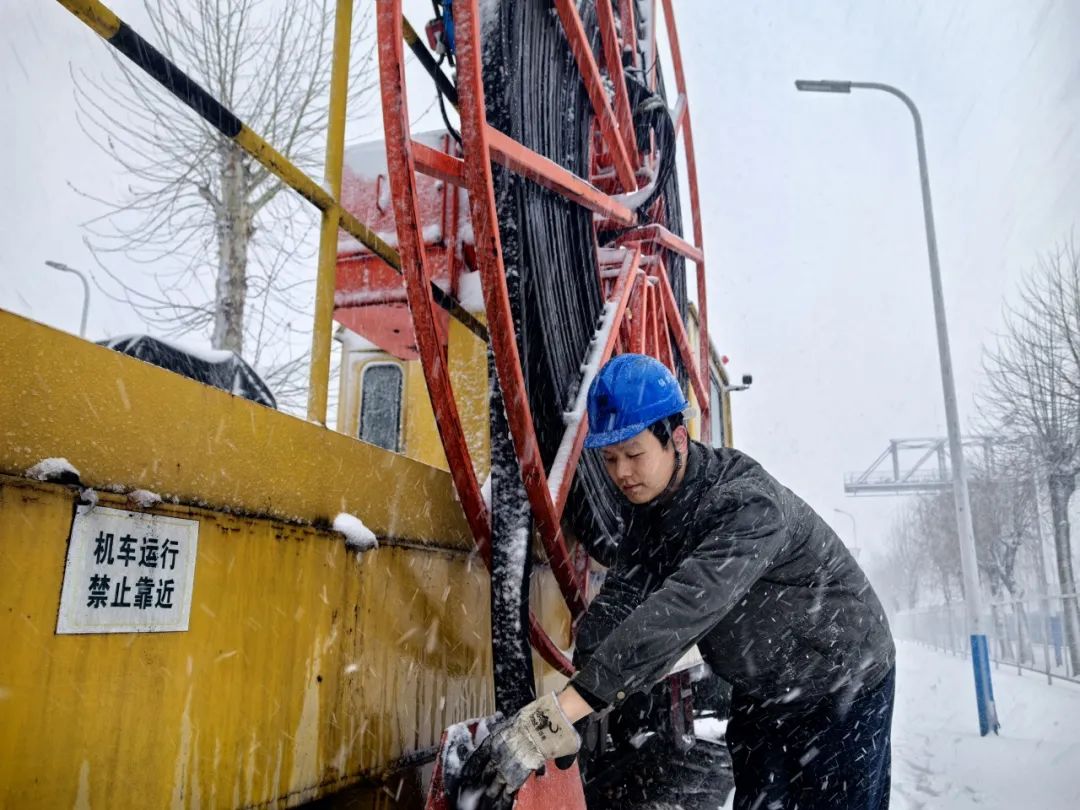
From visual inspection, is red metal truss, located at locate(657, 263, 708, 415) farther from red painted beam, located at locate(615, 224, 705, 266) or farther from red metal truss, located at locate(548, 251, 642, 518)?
red metal truss, located at locate(548, 251, 642, 518)

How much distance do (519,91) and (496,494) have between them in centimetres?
144

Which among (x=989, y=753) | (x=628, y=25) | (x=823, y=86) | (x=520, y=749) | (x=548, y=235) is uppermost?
(x=823, y=86)

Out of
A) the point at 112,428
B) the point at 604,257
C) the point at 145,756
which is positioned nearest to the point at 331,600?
the point at 145,756

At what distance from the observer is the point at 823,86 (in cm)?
1020

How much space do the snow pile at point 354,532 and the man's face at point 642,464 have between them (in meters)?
0.71

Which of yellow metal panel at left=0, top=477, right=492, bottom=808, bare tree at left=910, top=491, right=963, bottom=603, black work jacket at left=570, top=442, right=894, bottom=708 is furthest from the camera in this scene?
bare tree at left=910, top=491, right=963, bottom=603

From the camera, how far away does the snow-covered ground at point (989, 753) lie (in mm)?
5309

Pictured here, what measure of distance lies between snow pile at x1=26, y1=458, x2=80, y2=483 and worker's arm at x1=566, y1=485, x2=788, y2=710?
1.11 metres

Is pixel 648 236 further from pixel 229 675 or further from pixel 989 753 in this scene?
pixel 989 753

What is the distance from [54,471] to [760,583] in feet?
5.99

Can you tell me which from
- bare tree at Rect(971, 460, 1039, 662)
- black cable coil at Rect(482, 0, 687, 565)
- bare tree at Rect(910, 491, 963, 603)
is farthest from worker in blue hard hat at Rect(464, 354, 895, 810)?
bare tree at Rect(910, 491, 963, 603)

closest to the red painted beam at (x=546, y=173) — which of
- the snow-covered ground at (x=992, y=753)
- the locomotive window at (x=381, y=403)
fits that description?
the locomotive window at (x=381, y=403)

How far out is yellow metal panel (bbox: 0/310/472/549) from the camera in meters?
1.22

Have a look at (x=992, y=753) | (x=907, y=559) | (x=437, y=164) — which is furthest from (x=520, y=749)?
(x=907, y=559)
